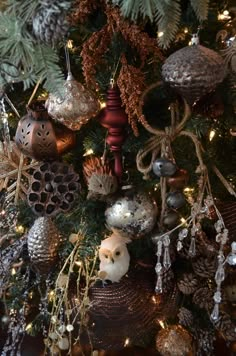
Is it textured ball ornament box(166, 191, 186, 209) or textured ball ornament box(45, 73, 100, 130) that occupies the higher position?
textured ball ornament box(45, 73, 100, 130)

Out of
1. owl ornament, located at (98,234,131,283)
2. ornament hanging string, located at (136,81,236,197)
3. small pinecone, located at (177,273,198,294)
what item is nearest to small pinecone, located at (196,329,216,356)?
small pinecone, located at (177,273,198,294)

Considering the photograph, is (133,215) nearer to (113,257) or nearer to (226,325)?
(113,257)

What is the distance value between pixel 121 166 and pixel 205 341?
16.2 inches

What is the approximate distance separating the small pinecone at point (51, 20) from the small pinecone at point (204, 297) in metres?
0.59

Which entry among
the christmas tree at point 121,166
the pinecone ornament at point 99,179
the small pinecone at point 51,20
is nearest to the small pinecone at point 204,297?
the christmas tree at point 121,166

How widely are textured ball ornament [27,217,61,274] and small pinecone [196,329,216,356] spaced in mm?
356

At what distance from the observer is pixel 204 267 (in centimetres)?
89

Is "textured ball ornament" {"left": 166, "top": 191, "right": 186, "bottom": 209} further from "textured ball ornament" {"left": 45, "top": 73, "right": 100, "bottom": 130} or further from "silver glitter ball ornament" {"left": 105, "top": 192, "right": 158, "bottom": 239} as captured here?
"textured ball ornament" {"left": 45, "top": 73, "right": 100, "bottom": 130}

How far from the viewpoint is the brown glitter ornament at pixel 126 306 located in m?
0.91

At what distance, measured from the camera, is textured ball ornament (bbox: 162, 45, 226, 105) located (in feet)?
2.07

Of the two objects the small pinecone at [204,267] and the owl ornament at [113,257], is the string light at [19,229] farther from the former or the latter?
the small pinecone at [204,267]

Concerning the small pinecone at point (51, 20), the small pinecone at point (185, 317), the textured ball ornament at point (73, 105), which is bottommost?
the small pinecone at point (185, 317)

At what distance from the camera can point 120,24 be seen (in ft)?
2.26

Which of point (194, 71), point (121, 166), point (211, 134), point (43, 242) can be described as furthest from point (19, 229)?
point (194, 71)
